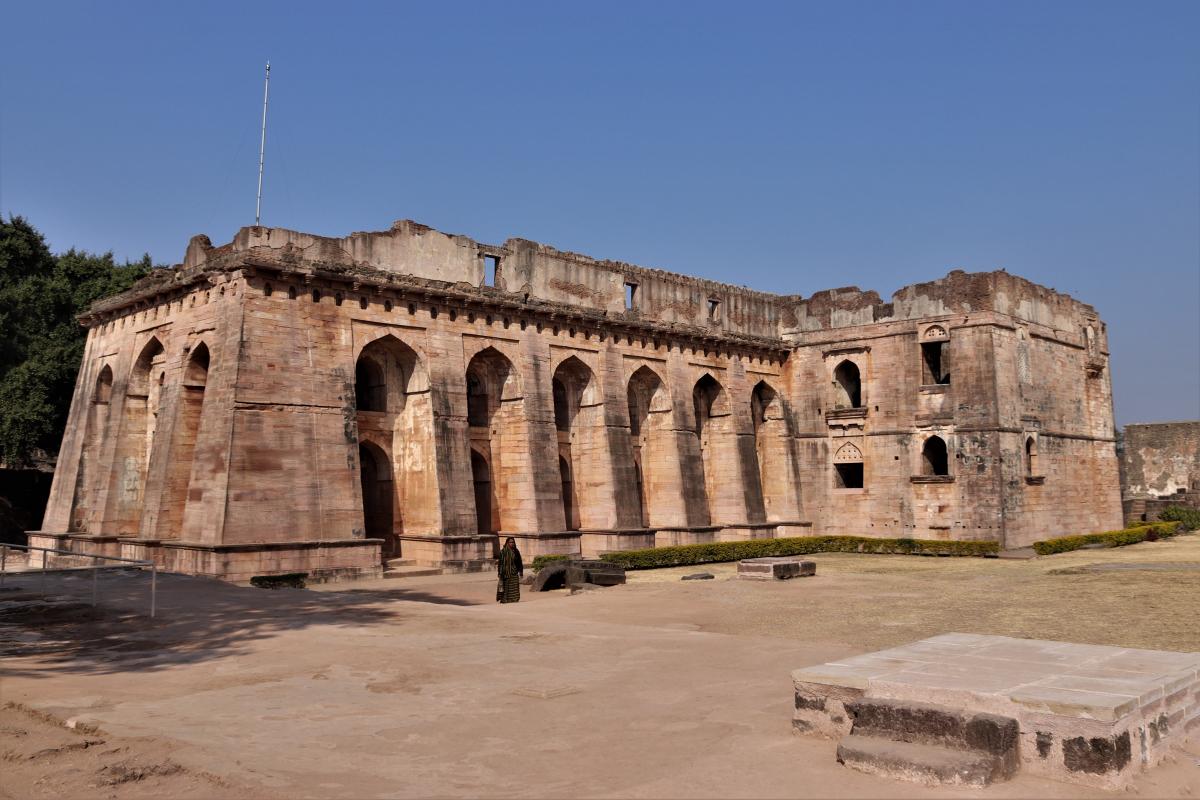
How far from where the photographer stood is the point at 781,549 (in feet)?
98.3

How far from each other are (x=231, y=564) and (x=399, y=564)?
15.3 feet

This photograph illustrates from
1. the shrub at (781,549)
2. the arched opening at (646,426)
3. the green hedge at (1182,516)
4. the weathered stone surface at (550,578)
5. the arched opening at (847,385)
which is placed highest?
the arched opening at (847,385)

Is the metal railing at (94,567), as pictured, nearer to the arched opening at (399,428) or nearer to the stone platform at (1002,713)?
the arched opening at (399,428)

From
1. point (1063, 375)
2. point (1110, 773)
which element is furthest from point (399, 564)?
point (1063, 375)

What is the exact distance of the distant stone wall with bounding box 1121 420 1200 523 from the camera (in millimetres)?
48188

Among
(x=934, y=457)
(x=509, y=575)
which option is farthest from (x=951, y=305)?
(x=509, y=575)

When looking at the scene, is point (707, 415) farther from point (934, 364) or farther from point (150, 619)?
point (150, 619)

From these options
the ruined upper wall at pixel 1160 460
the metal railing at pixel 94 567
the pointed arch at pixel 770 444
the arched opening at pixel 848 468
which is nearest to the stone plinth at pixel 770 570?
the pointed arch at pixel 770 444

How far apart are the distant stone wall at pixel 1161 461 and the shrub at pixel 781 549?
80.2 ft

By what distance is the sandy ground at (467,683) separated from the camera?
5.99 m

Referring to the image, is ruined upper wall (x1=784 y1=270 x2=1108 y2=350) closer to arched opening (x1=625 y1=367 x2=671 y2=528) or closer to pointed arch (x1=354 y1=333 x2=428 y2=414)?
arched opening (x1=625 y1=367 x2=671 y2=528)

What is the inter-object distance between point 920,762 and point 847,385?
2931 centimetres

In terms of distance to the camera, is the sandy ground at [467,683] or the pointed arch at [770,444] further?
the pointed arch at [770,444]

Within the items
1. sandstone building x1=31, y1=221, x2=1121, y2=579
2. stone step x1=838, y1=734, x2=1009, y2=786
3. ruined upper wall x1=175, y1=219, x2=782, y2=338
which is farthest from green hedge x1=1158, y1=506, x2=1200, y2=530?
stone step x1=838, y1=734, x2=1009, y2=786
